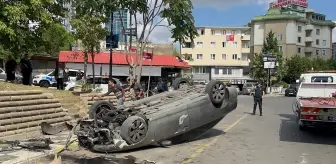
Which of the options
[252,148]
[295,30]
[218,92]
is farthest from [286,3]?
[252,148]

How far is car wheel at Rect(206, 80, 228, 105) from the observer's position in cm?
1159

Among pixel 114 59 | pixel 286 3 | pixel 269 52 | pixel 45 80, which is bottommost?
pixel 45 80

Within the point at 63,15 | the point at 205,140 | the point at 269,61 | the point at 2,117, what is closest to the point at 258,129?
the point at 205,140

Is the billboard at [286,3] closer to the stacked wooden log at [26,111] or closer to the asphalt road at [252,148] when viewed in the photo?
the asphalt road at [252,148]

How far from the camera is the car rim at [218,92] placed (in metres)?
11.7

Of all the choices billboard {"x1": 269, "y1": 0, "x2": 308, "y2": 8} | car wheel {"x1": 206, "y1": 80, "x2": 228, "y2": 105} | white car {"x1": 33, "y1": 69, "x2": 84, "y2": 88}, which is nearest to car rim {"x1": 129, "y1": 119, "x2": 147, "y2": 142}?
car wheel {"x1": 206, "y1": 80, "x2": 228, "y2": 105}

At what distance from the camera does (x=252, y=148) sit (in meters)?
10.7

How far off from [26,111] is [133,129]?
12.8ft

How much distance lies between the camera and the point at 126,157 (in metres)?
9.08

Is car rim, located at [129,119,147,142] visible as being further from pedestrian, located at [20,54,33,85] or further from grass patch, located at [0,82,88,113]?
pedestrian, located at [20,54,33,85]

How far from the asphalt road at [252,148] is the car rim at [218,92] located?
1224 millimetres

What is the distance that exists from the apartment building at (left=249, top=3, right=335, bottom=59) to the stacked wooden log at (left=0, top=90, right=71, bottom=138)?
8232 cm

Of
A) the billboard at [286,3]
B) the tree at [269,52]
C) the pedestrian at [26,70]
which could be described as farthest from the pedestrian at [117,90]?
the billboard at [286,3]

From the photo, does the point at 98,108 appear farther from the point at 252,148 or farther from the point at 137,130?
the point at 252,148
